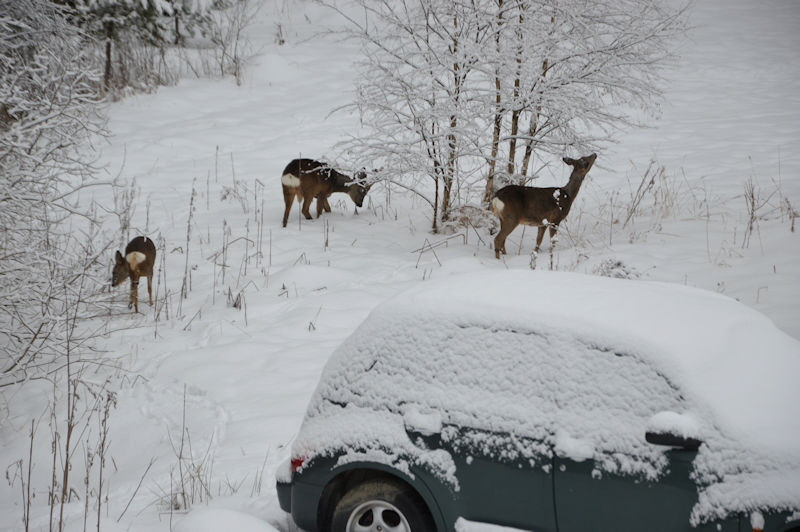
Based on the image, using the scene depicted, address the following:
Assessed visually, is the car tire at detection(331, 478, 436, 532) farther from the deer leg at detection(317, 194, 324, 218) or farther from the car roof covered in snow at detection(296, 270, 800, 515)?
the deer leg at detection(317, 194, 324, 218)

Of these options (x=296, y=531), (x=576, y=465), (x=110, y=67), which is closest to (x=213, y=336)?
(x=296, y=531)

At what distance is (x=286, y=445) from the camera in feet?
17.1

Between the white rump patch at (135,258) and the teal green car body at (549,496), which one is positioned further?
the white rump patch at (135,258)

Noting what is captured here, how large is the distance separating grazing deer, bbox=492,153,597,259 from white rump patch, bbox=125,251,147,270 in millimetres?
4969

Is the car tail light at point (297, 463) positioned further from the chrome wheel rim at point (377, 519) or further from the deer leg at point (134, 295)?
the deer leg at point (134, 295)

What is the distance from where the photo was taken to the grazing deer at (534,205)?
9.58 m

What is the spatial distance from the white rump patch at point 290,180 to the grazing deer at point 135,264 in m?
2.98

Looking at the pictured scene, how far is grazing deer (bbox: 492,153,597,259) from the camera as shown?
9578mm

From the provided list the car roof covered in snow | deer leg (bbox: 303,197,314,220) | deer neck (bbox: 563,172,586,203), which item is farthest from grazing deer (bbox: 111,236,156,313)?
deer neck (bbox: 563,172,586,203)

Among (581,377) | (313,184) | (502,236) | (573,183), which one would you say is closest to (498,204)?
(502,236)

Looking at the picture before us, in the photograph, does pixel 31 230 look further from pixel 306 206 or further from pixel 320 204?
pixel 320 204

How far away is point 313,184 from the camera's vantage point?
11.6 metres

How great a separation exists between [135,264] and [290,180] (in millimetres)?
3391

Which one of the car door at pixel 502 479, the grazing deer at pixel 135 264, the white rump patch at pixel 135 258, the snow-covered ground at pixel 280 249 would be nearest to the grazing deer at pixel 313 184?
the snow-covered ground at pixel 280 249
